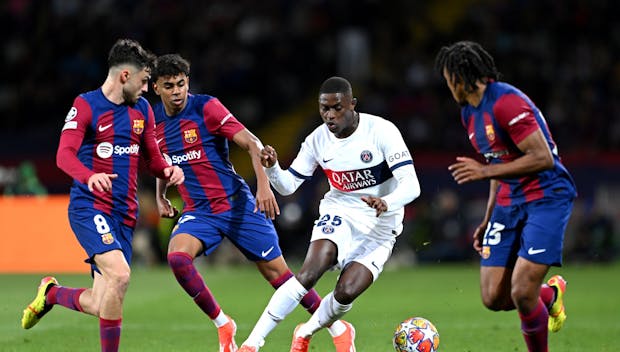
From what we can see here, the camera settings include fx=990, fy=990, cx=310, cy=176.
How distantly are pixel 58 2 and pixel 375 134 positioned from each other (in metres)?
18.8

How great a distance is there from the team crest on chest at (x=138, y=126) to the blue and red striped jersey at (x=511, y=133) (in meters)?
2.45

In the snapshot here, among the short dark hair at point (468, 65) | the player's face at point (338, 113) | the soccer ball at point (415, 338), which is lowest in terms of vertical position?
the soccer ball at point (415, 338)

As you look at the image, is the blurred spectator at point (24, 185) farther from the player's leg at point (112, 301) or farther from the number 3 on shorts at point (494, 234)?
the number 3 on shorts at point (494, 234)

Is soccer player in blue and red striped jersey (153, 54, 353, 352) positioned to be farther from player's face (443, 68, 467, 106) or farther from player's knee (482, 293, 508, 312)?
player's face (443, 68, 467, 106)

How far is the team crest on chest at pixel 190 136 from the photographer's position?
8438mm

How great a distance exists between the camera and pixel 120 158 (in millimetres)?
7461

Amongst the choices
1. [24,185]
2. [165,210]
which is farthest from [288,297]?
[24,185]

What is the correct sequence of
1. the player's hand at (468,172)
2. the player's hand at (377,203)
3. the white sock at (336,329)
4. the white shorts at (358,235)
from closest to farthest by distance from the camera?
1. the player's hand at (468,172)
2. the player's hand at (377,203)
3. the white shorts at (358,235)
4. the white sock at (336,329)

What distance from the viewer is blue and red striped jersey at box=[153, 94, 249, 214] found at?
27.6ft

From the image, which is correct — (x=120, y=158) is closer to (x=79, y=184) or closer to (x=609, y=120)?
(x=79, y=184)

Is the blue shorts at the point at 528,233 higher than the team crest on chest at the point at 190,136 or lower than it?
lower

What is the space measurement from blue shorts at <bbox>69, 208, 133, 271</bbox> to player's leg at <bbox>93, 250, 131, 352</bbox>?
9 cm

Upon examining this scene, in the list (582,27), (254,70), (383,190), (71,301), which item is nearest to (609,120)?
(582,27)

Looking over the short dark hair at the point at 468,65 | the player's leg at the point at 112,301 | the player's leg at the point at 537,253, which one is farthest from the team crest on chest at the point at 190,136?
the player's leg at the point at 537,253
